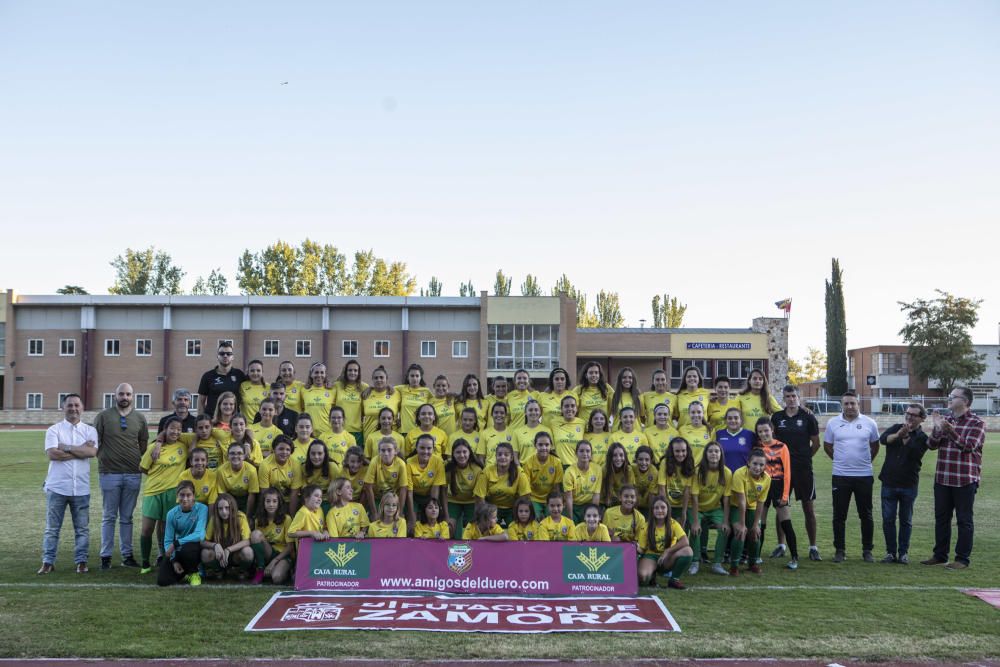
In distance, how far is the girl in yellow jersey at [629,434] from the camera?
28.3 feet

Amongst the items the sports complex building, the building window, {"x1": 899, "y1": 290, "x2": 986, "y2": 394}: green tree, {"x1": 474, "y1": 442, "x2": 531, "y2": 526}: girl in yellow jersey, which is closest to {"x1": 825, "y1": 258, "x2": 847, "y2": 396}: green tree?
{"x1": 899, "y1": 290, "x2": 986, "y2": 394}: green tree

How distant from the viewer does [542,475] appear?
335 inches

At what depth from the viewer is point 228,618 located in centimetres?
648

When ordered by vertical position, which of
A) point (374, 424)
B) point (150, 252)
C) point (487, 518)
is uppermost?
point (150, 252)

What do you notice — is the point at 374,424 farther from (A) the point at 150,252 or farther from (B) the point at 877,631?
(A) the point at 150,252

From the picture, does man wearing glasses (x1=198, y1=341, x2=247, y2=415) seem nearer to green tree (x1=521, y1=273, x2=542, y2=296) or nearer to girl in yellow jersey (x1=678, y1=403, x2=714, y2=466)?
girl in yellow jersey (x1=678, y1=403, x2=714, y2=466)

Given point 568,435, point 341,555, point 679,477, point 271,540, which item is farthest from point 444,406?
point 679,477

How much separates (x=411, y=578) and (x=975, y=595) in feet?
16.8

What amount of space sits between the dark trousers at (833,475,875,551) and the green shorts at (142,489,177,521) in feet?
23.4

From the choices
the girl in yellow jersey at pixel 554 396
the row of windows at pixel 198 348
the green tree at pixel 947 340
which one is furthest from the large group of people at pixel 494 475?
the green tree at pixel 947 340

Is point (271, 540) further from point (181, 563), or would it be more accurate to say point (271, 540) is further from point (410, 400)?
point (410, 400)

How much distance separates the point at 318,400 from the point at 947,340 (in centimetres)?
5568

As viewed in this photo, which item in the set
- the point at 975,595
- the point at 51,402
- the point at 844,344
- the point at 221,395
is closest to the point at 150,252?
the point at 51,402

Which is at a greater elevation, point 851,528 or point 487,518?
point 487,518
